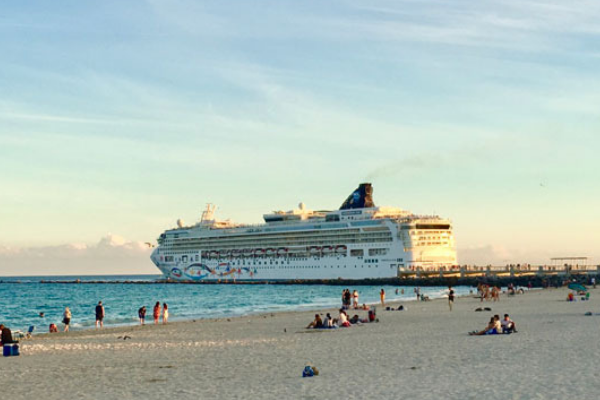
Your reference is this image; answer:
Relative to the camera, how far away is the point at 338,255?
11319 cm

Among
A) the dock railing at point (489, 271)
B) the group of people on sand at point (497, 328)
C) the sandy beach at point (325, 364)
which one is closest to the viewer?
the sandy beach at point (325, 364)

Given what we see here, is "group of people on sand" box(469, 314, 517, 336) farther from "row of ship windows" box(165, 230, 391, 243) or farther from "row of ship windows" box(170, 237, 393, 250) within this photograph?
"row of ship windows" box(165, 230, 391, 243)

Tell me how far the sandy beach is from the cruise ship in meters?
78.7

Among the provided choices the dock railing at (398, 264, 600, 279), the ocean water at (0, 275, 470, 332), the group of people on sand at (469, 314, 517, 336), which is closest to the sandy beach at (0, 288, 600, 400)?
the group of people on sand at (469, 314, 517, 336)

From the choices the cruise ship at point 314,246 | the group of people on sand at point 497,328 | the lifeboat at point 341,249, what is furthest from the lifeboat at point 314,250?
the group of people on sand at point 497,328

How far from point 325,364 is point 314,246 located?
99197mm

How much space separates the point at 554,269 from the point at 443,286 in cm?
1994

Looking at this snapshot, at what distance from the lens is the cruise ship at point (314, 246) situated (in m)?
109

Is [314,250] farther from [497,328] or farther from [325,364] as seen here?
[325,364]

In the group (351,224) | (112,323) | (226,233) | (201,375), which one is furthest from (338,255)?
(201,375)

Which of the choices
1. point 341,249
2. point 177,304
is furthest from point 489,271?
point 177,304

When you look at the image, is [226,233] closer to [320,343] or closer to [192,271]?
[192,271]

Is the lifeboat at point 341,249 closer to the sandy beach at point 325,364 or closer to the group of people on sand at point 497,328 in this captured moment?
the sandy beach at point 325,364

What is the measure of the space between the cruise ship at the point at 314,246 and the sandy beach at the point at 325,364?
78.7m
